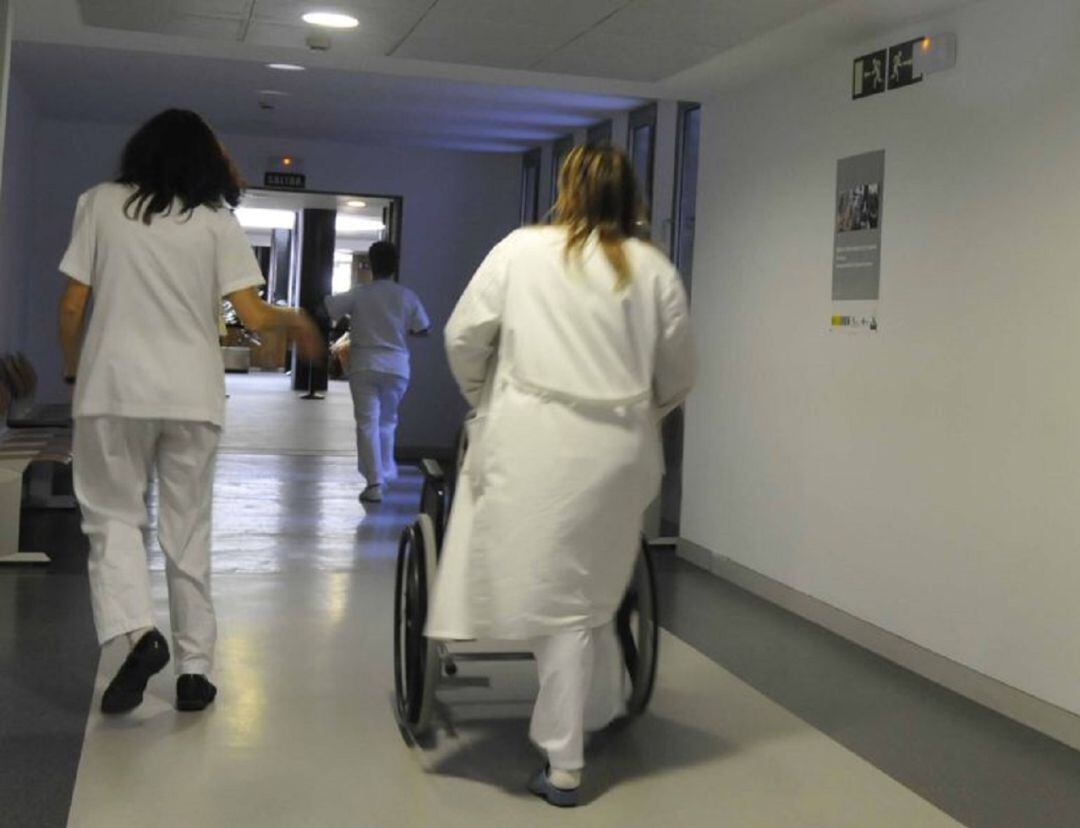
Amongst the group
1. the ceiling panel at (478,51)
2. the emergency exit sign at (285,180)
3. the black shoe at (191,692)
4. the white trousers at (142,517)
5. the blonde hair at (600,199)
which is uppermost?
the emergency exit sign at (285,180)

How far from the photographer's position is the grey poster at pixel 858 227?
5430 millimetres

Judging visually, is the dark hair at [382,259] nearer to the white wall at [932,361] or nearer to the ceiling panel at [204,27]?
the ceiling panel at [204,27]

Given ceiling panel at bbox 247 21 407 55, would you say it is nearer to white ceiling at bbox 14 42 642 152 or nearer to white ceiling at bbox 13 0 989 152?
white ceiling at bbox 13 0 989 152

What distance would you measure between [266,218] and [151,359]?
21025mm

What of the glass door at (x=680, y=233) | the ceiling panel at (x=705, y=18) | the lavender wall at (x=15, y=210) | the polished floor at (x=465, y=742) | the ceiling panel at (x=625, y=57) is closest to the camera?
the polished floor at (x=465, y=742)

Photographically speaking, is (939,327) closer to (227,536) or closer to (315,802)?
(315,802)

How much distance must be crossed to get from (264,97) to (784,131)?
3.84 meters

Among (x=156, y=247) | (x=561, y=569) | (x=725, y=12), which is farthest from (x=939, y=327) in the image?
(x=156, y=247)

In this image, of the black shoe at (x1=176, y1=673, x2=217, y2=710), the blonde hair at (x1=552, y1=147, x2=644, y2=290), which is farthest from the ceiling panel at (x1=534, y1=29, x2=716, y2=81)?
the black shoe at (x1=176, y1=673, x2=217, y2=710)

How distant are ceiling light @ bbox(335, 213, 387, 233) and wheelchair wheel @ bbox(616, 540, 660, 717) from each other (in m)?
17.5

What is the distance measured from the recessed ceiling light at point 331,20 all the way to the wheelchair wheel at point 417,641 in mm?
2786

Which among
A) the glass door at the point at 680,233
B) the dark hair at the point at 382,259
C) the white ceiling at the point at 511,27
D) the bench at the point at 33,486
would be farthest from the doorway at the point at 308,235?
the white ceiling at the point at 511,27

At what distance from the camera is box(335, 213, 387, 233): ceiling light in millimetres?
22016

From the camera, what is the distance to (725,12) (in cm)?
524
